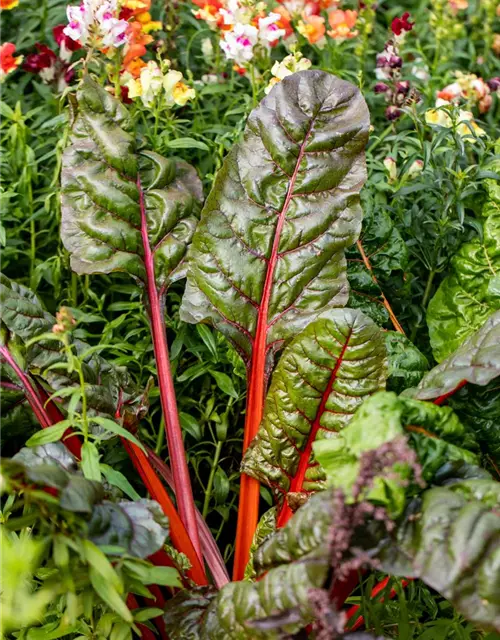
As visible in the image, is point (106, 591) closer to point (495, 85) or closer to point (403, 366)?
point (403, 366)

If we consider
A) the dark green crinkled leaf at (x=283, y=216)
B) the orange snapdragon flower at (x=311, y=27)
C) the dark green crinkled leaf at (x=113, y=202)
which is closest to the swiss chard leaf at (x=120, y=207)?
the dark green crinkled leaf at (x=113, y=202)

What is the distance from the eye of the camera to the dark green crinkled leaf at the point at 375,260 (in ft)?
7.19

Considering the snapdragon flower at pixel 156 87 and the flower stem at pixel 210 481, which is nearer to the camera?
the flower stem at pixel 210 481

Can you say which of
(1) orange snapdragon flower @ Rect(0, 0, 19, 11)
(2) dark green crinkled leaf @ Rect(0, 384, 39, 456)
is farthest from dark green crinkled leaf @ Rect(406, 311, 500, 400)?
(1) orange snapdragon flower @ Rect(0, 0, 19, 11)

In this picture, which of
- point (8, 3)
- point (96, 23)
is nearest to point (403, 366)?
point (96, 23)

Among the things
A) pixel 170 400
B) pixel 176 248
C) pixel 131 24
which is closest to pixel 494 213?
pixel 176 248

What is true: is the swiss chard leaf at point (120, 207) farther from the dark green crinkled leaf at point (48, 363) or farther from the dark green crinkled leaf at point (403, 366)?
the dark green crinkled leaf at point (403, 366)

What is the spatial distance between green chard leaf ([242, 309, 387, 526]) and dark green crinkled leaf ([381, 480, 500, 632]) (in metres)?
0.36

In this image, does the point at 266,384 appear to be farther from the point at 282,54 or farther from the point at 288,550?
the point at 282,54

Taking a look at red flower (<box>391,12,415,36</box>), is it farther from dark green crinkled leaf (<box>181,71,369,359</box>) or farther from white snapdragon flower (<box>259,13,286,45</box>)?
dark green crinkled leaf (<box>181,71,369,359</box>)

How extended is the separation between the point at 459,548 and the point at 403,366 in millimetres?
724

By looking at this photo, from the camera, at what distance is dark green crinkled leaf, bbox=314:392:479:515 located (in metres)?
1.36

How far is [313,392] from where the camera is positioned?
177 centimetres

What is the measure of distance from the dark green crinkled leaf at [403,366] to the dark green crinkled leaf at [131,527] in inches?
29.0
